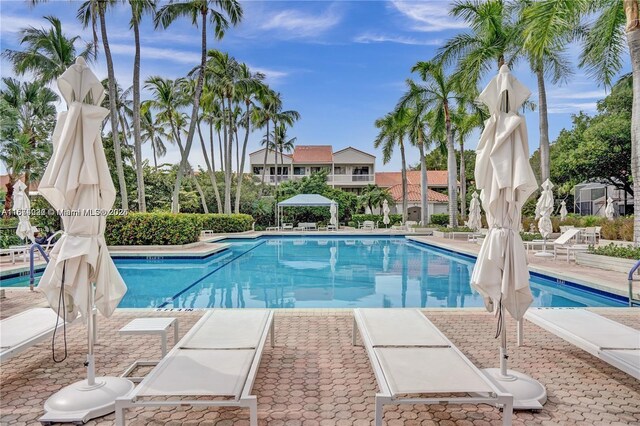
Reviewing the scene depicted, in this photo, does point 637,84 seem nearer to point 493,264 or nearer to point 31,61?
point 493,264

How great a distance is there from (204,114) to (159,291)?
21.3m

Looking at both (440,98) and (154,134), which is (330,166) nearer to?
(154,134)

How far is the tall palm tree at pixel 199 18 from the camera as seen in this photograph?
1777cm

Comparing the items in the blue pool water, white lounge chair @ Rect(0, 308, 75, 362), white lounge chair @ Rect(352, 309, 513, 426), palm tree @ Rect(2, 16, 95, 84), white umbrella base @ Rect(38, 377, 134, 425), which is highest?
palm tree @ Rect(2, 16, 95, 84)

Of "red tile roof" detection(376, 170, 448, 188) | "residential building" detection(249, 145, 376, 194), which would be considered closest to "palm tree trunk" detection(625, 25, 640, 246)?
"residential building" detection(249, 145, 376, 194)

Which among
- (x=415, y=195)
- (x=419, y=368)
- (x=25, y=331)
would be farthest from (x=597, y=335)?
(x=415, y=195)

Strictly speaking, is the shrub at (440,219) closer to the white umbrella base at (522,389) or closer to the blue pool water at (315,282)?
the blue pool water at (315,282)

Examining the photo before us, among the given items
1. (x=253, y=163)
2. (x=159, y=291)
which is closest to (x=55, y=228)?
(x=159, y=291)

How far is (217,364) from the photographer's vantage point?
10.4 ft

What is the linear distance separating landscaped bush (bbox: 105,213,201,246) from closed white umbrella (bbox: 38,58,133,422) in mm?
13379

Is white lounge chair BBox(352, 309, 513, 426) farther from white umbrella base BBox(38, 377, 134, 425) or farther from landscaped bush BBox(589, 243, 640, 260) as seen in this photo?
landscaped bush BBox(589, 243, 640, 260)

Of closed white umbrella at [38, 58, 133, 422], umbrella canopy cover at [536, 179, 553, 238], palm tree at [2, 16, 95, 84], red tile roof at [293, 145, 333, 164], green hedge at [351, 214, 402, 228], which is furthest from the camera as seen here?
red tile roof at [293, 145, 333, 164]

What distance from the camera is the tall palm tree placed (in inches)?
699

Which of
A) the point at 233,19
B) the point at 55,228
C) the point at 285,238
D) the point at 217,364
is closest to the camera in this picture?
the point at 217,364
